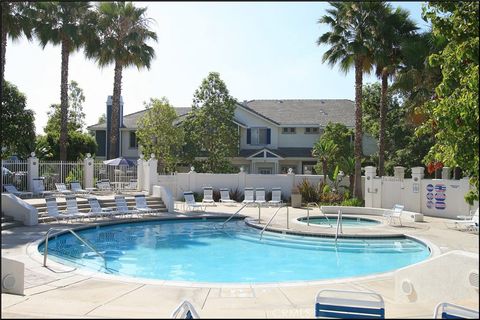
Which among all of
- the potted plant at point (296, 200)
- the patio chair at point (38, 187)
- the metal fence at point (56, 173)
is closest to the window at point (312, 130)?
the potted plant at point (296, 200)

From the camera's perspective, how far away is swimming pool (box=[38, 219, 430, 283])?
42.8 ft

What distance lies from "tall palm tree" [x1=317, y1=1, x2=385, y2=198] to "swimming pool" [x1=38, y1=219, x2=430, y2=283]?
11133mm

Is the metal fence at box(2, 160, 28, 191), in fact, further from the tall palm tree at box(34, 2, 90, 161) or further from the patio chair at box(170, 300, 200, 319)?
the patio chair at box(170, 300, 200, 319)

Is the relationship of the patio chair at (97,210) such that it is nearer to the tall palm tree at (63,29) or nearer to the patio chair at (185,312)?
the tall palm tree at (63,29)

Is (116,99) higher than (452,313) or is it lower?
higher

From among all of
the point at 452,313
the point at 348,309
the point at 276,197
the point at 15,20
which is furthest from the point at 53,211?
the point at 452,313

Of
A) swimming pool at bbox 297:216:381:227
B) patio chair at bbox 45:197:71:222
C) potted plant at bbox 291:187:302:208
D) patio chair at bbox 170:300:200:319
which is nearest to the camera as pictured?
patio chair at bbox 170:300:200:319

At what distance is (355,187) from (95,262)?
1746cm

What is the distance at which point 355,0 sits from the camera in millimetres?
27000

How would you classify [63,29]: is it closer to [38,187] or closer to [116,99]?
[116,99]

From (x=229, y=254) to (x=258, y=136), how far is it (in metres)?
25.5

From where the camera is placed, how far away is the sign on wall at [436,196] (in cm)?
2270

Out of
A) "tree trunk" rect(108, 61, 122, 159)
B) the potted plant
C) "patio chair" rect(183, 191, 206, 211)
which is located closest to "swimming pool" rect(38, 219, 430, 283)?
"patio chair" rect(183, 191, 206, 211)

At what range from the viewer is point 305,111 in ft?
140
